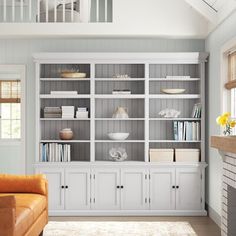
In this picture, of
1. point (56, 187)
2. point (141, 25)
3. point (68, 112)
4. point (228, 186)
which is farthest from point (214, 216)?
point (141, 25)

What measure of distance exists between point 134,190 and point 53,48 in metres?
2.31

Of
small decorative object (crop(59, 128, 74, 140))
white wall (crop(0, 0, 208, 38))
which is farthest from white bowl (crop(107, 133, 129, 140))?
white wall (crop(0, 0, 208, 38))

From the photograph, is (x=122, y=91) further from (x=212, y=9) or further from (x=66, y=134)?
(x=212, y=9)

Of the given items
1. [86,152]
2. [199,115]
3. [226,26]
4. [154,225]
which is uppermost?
[226,26]

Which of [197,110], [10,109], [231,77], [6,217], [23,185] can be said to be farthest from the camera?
[10,109]

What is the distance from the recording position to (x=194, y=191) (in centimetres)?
698

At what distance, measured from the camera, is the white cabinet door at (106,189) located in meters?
6.95

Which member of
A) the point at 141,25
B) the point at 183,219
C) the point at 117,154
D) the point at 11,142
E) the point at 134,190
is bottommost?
the point at 183,219

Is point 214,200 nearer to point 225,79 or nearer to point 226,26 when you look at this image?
point 225,79

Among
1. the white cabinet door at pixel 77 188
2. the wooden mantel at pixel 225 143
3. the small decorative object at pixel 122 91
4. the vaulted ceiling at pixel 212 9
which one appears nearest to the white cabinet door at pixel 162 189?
the white cabinet door at pixel 77 188

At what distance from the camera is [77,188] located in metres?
6.96

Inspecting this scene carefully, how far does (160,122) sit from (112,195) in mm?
1267

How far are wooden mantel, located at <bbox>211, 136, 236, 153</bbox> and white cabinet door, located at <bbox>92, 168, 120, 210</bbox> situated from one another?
1997 mm

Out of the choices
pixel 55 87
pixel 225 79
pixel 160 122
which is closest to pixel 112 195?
pixel 160 122
